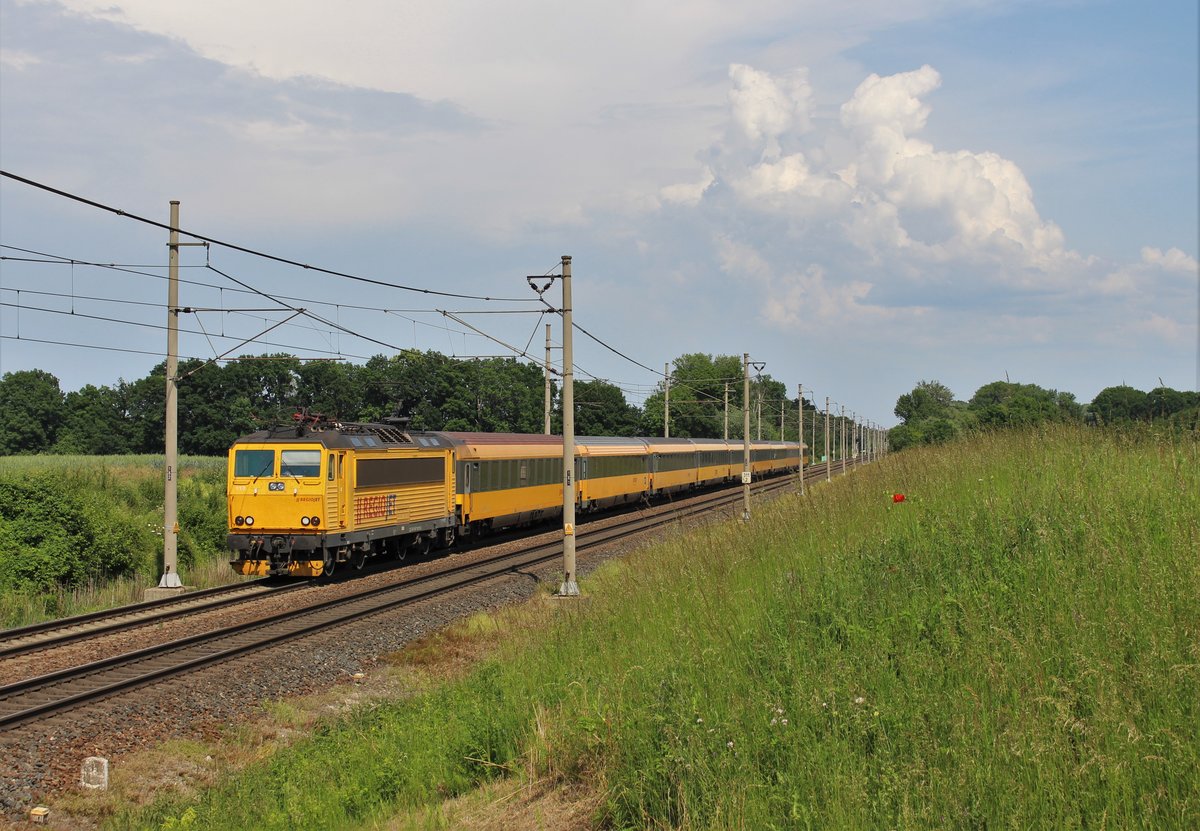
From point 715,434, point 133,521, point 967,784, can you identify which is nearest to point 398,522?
point 133,521

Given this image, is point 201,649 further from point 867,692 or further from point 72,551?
point 867,692

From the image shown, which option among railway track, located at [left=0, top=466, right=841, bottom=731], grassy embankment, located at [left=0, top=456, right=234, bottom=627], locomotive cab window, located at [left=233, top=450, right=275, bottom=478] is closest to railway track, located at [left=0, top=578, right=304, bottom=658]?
railway track, located at [left=0, top=466, right=841, bottom=731]

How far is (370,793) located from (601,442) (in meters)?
31.5

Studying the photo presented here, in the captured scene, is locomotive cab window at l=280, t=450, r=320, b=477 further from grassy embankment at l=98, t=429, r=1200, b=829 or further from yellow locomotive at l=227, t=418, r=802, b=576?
grassy embankment at l=98, t=429, r=1200, b=829

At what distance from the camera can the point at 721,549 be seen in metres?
12.4

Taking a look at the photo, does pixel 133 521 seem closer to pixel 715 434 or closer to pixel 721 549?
pixel 721 549

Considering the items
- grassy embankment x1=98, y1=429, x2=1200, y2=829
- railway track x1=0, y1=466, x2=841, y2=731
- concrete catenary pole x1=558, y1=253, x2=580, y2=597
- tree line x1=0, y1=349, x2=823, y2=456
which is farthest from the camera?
tree line x1=0, y1=349, x2=823, y2=456

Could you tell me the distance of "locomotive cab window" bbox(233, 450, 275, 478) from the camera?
21375mm

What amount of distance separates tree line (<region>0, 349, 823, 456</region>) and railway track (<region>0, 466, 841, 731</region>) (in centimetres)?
4027

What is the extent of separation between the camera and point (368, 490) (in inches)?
885

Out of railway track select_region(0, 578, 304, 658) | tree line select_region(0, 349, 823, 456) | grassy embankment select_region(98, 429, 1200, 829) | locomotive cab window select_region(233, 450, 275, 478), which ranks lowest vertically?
railway track select_region(0, 578, 304, 658)

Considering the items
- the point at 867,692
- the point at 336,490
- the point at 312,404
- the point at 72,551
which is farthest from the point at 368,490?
the point at 312,404

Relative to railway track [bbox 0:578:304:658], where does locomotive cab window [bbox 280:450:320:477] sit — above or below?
above

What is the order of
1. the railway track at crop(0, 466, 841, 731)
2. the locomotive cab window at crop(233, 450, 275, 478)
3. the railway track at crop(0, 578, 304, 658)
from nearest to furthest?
the railway track at crop(0, 466, 841, 731), the railway track at crop(0, 578, 304, 658), the locomotive cab window at crop(233, 450, 275, 478)
